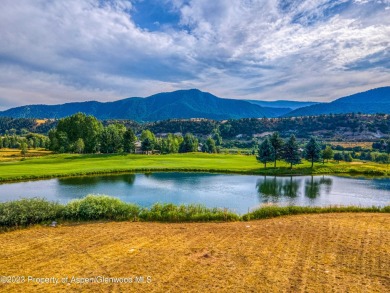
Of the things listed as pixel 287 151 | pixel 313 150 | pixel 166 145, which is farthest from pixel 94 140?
pixel 313 150

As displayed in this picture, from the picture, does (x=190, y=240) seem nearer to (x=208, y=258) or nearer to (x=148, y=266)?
(x=208, y=258)

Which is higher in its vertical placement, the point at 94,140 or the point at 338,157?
the point at 94,140

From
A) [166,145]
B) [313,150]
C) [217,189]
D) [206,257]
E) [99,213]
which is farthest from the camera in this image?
[166,145]

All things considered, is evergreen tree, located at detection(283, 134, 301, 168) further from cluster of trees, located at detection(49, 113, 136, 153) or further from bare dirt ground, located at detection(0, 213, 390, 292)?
cluster of trees, located at detection(49, 113, 136, 153)

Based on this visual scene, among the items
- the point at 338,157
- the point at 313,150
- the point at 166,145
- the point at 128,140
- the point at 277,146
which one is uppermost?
the point at 128,140

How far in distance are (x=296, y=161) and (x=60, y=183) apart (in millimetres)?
49796

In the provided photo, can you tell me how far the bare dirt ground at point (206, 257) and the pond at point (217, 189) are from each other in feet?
37.5

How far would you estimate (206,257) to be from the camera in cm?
1381

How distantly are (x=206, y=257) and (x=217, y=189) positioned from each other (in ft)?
93.3

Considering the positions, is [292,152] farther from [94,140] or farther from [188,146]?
[94,140]

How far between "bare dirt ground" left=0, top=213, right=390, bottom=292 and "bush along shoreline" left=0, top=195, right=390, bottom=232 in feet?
5.23

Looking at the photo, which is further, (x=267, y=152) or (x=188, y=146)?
(x=188, y=146)

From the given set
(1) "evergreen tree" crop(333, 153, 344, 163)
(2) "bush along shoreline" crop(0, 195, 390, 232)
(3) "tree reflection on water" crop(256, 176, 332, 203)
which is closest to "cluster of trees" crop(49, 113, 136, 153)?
(3) "tree reflection on water" crop(256, 176, 332, 203)

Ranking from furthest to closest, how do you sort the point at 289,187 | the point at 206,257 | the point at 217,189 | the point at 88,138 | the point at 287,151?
the point at 88,138
the point at 287,151
the point at 289,187
the point at 217,189
the point at 206,257
